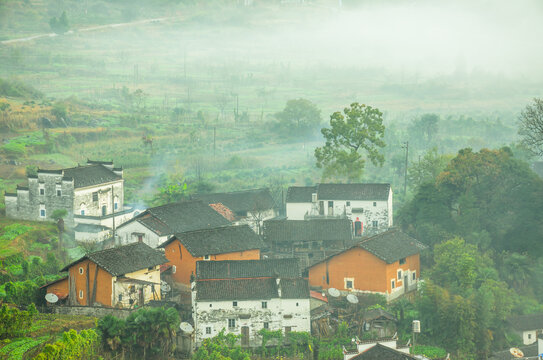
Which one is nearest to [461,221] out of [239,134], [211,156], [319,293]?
[319,293]

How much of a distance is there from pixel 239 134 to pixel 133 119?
51.5ft

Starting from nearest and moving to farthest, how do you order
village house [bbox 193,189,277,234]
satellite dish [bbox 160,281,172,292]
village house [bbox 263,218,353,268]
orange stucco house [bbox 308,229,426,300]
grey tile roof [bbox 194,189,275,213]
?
1. satellite dish [bbox 160,281,172,292]
2. orange stucco house [bbox 308,229,426,300]
3. village house [bbox 263,218,353,268]
4. village house [bbox 193,189,277,234]
5. grey tile roof [bbox 194,189,275,213]

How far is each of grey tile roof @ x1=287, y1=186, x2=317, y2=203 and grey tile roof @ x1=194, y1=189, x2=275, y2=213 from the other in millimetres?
3160

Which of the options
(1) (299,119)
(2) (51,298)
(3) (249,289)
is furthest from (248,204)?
(1) (299,119)

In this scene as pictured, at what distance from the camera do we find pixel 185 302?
140 ft

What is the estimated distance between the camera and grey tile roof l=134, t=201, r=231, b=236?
50125 millimetres

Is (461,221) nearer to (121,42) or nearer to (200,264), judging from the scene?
(200,264)

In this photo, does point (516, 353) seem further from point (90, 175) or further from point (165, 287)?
point (90, 175)

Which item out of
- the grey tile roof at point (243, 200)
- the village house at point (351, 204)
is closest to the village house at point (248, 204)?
the grey tile roof at point (243, 200)

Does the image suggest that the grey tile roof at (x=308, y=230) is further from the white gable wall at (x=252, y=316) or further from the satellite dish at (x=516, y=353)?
the satellite dish at (x=516, y=353)

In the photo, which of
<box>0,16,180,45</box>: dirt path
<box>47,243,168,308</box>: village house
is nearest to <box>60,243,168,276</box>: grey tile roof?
<box>47,243,168,308</box>: village house

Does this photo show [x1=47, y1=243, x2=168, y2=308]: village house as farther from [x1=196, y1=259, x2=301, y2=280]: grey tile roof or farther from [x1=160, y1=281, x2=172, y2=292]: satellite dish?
[x1=196, y1=259, x2=301, y2=280]: grey tile roof

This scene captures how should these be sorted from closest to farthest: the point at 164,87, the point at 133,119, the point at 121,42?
the point at 133,119 → the point at 164,87 → the point at 121,42

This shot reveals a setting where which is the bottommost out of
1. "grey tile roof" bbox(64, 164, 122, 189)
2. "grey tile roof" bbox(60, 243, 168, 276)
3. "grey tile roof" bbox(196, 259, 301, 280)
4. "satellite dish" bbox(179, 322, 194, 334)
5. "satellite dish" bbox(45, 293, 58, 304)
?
"satellite dish" bbox(179, 322, 194, 334)
